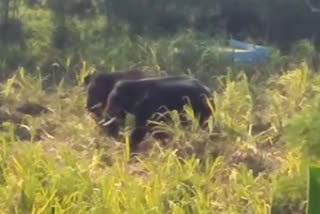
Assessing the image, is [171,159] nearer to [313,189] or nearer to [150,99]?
[150,99]

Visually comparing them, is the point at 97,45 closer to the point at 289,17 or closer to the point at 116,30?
the point at 116,30

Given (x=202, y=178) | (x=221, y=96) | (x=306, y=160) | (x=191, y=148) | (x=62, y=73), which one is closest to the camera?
(x=306, y=160)

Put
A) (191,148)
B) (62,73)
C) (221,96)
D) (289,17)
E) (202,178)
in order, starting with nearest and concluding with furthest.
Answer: (202,178) < (191,148) < (221,96) < (62,73) < (289,17)

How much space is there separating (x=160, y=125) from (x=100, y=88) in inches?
21.7

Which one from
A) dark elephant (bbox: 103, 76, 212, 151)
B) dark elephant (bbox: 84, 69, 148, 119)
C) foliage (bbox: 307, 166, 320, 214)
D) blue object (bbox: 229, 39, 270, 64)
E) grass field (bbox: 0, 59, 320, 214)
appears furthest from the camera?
blue object (bbox: 229, 39, 270, 64)

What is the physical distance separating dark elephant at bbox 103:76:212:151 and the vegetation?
0.29 ft

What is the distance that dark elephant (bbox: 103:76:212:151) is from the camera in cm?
369

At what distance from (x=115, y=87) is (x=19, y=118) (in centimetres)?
52

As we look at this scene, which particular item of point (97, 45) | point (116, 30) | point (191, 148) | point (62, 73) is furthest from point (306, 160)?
point (116, 30)

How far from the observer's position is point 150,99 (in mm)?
3693

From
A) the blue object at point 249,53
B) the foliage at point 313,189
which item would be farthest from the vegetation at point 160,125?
the blue object at point 249,53

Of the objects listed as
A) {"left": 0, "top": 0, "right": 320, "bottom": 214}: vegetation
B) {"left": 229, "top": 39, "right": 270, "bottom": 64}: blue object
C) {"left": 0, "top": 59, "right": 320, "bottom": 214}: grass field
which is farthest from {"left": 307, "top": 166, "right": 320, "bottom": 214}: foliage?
{"left": 229, "top": 39, "right": 270, "bottom": 64}: blue object

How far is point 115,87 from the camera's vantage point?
3.77 meters

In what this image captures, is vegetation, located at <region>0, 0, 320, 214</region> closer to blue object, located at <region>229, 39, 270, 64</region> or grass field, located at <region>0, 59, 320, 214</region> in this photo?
grass field, located at <region>0, 59, 320, 214</region>
